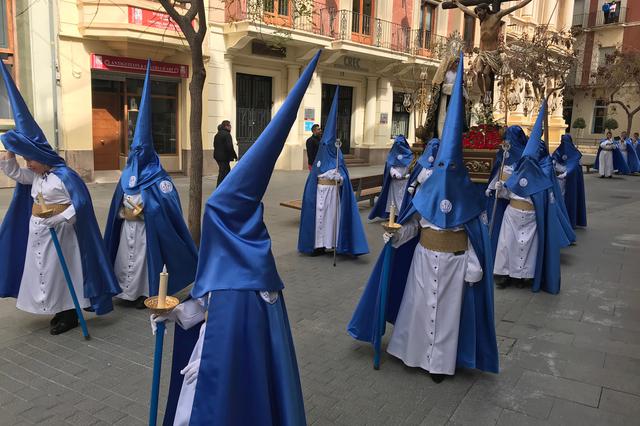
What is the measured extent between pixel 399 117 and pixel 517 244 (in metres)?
18.4

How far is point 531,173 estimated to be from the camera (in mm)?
6535

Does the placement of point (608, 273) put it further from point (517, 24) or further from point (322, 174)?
point (517, 24)

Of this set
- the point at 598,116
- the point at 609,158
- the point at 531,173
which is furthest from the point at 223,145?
the point at 598,116

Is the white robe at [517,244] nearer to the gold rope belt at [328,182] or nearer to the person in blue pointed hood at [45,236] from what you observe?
the gold rope belt at [328,182]

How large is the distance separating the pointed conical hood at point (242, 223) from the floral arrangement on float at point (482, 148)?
5.07 meters

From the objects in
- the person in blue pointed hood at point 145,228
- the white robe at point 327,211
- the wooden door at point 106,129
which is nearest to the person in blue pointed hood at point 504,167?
the white robe at point 327,211

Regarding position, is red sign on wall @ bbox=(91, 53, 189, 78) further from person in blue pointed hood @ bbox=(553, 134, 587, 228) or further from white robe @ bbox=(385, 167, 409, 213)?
person in blue pointed hood @ bbox=(553, 134, 587, 228)

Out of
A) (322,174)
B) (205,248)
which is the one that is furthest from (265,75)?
(205,248)

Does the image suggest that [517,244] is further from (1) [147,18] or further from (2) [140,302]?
(1) [147,18]

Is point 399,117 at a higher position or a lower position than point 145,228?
higher

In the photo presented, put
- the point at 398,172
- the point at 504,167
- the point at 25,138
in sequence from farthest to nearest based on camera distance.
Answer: the point at 398,172 → the point at 504,167 → the point at 25,138

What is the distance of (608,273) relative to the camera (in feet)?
24.8

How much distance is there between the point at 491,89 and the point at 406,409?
5.48 meters

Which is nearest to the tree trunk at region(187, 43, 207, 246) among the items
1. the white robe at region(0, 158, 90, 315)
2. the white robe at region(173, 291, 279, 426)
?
the white robe at region(0, 158, 90, 315)
